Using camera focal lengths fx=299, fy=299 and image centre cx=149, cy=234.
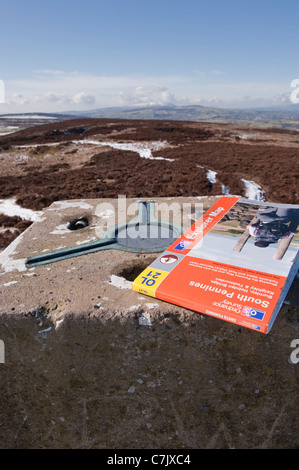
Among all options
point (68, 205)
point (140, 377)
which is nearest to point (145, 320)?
point (140, 377)

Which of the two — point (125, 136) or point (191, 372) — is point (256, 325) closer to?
point (191, 372)

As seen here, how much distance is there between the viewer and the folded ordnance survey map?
2.08 meters

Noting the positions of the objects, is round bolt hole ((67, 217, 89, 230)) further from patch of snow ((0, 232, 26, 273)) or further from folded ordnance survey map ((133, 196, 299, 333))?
folded ordnance survey map ((133, 196, 299, 333))

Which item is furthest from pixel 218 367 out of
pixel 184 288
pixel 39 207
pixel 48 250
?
pixel 39 207

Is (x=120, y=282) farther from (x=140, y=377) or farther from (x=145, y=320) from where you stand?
(x=140, y=377)

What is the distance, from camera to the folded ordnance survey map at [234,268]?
6.82 ft

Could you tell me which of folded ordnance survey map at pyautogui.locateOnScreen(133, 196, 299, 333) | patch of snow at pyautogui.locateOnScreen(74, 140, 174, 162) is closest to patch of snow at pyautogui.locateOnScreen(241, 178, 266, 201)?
folded ordnance survey map at pyautogui.locateOnScreen(133, 196, 299, 333)

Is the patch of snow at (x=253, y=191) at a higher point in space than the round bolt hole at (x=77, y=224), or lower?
lower

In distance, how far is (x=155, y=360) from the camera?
248 cm

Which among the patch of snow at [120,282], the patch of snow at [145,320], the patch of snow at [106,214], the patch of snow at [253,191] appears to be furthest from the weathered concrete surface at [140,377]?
the patch of snow at [253,191]

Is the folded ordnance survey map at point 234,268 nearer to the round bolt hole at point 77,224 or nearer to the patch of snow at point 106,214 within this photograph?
the patch of snow at point 106,214

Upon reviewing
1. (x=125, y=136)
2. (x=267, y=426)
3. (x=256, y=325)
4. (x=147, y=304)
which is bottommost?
(x=267, y=426)

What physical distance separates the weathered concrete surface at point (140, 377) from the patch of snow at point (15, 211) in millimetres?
5312

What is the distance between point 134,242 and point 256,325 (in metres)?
2.10
